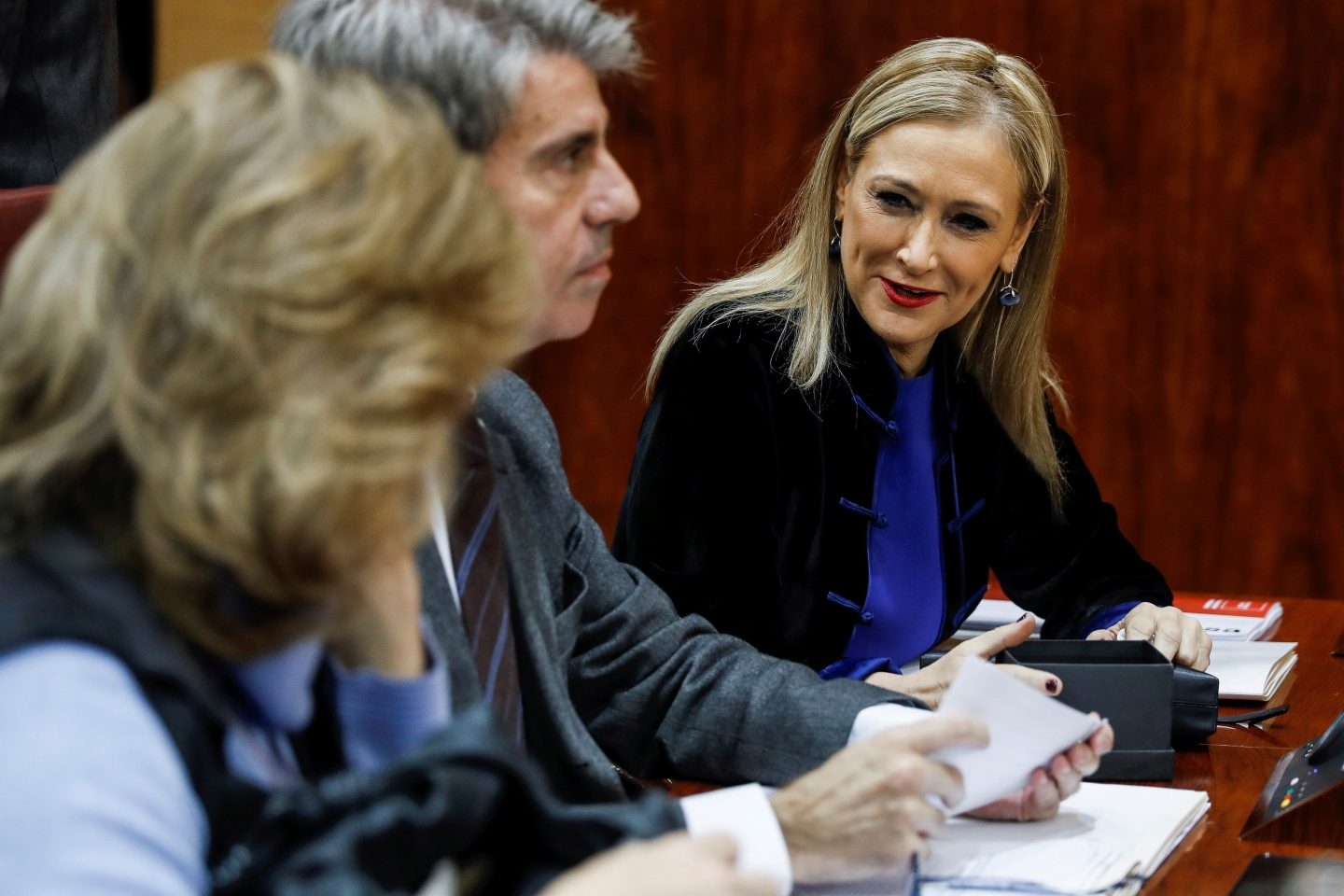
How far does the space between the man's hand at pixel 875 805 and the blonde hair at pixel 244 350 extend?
610mm

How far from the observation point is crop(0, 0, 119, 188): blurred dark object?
2.19m

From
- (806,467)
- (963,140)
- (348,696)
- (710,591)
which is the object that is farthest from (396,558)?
(963,140)

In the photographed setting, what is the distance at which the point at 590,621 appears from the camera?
1.75 metres

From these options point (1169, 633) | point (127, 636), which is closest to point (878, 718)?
point (1169, 633)

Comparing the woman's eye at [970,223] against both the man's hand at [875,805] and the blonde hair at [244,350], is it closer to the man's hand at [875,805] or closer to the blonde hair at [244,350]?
the man's hand at [875,805]

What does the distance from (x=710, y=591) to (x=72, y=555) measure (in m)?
1.42

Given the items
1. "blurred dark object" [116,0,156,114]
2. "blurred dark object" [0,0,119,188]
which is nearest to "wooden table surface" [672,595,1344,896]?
"blurred dark object" [0,0,119,188]

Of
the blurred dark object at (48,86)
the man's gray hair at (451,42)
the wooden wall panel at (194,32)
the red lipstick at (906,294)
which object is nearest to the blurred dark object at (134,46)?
the wooden wall panel at (194,32)

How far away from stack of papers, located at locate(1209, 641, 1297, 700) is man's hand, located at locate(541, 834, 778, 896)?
1.12 m

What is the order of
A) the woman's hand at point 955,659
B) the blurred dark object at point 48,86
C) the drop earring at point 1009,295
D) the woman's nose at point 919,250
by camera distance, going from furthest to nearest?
the drop earring at point 1009,295, the woman's nose at point 919,250, the blurred dark object at point 48,86, the woman's hand at point 955,659

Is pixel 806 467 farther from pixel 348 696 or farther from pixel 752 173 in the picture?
pixel 752 173

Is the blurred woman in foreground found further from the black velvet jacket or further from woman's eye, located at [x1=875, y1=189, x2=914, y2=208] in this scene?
woman's eye, located at [x1=875, y1=189, x2=914, y2=208]

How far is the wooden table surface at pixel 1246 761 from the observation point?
4.50 ft

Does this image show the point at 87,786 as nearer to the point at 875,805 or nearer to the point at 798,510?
the point at 875,805
